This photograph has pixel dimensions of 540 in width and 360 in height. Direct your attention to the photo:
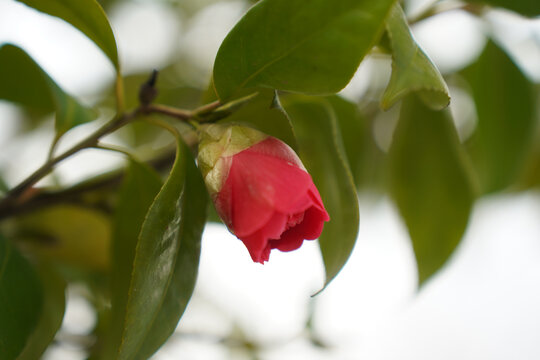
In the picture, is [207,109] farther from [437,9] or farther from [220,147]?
[437,9]

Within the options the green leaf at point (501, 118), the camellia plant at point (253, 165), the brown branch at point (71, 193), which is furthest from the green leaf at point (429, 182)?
Result: the brown branch at point (71, 193)

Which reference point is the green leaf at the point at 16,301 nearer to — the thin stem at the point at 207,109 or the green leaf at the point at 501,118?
the thin stem at the point at 207,109

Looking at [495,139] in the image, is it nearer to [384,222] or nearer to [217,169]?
[217,169]

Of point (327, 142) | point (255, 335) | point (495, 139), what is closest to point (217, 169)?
point (327, 142)

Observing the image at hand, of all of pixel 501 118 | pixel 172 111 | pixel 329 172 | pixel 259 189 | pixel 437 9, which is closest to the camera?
pixel 259 189

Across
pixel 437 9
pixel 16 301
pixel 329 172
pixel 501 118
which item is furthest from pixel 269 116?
pixel 501 118

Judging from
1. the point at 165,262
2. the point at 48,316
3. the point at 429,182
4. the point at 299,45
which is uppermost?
the point at 299,45
